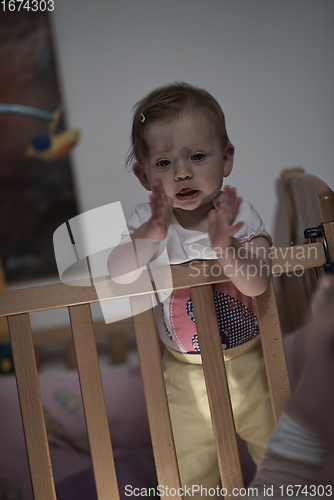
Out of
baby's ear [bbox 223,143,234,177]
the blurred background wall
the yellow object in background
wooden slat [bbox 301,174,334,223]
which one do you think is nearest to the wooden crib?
wooden slat [bbox 301,174,334,223]

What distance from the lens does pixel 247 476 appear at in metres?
0.97

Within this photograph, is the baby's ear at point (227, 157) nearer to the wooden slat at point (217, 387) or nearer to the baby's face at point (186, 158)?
the baby's face at point (186, 158)

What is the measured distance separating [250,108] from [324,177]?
0.33 m

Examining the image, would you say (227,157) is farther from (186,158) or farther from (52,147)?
(52,147)

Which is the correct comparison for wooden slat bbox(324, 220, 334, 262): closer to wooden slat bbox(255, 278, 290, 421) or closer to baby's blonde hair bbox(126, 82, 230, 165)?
wooden slat bbox(255, 278, 290, 421)

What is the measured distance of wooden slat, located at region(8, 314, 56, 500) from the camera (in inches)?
25.1

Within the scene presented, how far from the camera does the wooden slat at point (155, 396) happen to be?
0.65 m

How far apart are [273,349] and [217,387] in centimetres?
10

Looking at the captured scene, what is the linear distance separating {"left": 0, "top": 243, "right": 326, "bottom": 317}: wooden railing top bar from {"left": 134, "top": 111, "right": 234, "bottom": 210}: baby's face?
14cm

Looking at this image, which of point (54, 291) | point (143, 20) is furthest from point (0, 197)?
point (54, 291)

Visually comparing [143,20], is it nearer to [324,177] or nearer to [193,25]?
[193,25]

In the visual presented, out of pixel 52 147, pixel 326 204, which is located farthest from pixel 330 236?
pixel 52 147

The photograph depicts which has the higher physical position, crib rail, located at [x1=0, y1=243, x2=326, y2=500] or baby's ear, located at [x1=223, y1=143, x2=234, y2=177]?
baby's ear, located at [x1=223, y1=143, x2=234, y2=177]

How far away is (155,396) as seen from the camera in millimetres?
655
